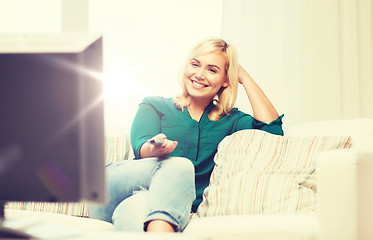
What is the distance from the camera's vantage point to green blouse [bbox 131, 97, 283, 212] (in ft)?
5.50

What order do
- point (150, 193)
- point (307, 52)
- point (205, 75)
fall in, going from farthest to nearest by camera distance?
point (307, 52)
point (205, 75)
point (150, 193)

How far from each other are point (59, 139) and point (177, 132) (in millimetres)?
1226

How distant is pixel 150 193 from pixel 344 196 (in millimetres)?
557

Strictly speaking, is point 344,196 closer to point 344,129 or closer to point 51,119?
point 344,129

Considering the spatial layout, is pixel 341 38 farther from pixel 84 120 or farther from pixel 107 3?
pixel 84 120

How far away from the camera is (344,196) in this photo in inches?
43.3

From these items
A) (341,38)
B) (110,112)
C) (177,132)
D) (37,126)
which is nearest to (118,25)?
(110,112)

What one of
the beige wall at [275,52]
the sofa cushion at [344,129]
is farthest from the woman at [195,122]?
the beige wall at [275,52]

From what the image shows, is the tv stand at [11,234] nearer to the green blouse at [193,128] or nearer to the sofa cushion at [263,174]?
the sofa cushion at [263,174]

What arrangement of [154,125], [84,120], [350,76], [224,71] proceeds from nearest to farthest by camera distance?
[84,120] < [154,125] < [224,71] < [350,76]

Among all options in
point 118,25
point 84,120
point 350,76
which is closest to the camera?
point 84,120

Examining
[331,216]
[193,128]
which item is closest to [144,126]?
[193,128]

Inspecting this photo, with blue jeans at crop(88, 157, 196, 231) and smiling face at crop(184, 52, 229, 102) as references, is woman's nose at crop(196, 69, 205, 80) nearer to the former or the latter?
smiling face at crop(184, 52, 229, 102)

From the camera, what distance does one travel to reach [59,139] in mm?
562
